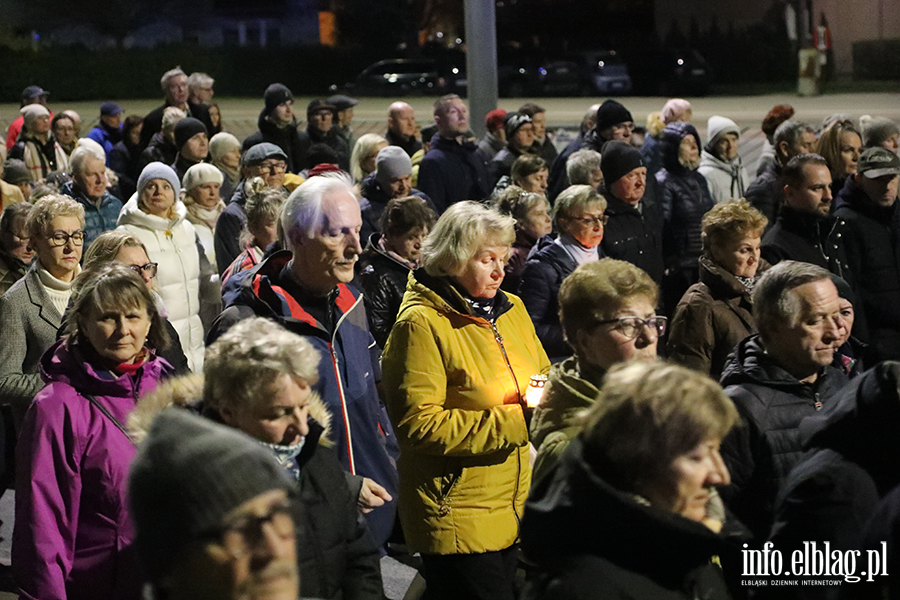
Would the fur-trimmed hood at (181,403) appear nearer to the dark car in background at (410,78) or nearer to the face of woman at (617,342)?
the face of woman at (617,342)

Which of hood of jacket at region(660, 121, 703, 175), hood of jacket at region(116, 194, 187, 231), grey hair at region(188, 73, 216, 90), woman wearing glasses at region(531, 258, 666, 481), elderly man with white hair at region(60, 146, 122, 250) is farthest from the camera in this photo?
grey hair at region(188, 73, 216, 90)

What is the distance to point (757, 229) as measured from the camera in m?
5.64

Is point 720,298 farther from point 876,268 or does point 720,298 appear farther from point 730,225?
point 876,268

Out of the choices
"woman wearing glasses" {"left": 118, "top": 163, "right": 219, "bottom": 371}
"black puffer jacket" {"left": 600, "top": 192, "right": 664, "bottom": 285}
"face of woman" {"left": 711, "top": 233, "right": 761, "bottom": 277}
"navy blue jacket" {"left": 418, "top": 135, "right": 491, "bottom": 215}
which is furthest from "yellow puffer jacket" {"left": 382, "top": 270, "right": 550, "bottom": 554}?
"navy blue jacket" {"left": 418, "top": 135, "right": 491, "bottom": 215}

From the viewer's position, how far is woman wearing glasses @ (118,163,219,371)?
7.21 m

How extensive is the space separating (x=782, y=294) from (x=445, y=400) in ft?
4.31

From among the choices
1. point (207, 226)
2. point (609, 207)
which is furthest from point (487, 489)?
point (207, 226)

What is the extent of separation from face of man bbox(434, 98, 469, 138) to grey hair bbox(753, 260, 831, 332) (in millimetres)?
6939

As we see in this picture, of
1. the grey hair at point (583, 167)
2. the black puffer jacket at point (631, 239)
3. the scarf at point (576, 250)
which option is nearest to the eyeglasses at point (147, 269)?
the scarf at point (576, 250)

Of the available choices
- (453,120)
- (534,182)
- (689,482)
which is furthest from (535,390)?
(453,120)

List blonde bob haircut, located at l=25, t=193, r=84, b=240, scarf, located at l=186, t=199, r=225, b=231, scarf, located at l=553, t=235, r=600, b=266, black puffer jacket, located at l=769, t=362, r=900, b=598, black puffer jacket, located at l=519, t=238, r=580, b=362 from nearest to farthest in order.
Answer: black puffer jacket, located at l=769, t=362, r=900, b=598
blonde bob haircut, located at l=25, t=193, r=84, b=240
black puffer jacket, located at l=519, t=238, r=580, b=362
scarf, located at l=553, t=235, r=600, b=266
scarf, located at l=186, t=199, r=225, b=231

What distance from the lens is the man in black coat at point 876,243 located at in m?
7.09

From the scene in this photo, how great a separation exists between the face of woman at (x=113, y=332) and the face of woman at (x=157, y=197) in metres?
3.35

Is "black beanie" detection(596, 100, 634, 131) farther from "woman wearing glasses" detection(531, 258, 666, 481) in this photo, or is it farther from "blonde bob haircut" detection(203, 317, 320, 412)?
"blonde bob haircut" detection(203, 317, 320, 412)
